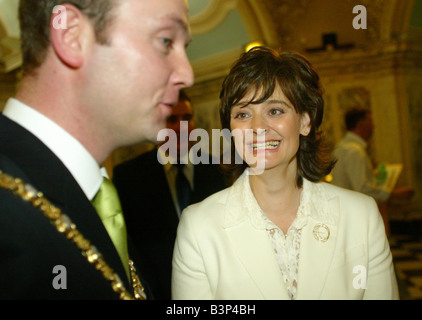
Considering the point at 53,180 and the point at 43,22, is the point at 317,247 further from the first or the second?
the point at 43,22

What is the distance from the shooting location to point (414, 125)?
816 cm

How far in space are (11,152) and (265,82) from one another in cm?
107

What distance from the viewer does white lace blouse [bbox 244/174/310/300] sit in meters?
1.60

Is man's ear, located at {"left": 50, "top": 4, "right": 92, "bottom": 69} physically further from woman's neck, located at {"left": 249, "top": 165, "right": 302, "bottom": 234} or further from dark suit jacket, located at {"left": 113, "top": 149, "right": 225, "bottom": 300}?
dark suit jacket, located at {"left": 113, "top": 149, "right": 225, "bottom": 300}

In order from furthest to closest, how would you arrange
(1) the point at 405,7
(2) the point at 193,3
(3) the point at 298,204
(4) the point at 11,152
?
(1) the point at 405,7
(2) the point at 193,3
(3) the point at 298,204
(4) the point at 11,152

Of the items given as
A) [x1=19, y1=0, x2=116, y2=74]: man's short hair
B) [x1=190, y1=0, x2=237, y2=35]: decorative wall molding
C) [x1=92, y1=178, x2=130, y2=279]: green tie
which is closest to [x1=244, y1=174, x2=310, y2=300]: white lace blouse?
[x1=92, y1=178, x2=130, y2=279]: green tie

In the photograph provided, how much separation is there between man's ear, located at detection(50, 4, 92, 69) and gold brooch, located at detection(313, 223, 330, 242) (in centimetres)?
116

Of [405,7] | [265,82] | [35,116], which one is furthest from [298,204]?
[405,7]

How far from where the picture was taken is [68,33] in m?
0.88

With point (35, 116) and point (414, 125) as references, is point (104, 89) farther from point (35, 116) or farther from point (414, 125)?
point (414, 125)

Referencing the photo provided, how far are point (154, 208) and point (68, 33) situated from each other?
1368 mm

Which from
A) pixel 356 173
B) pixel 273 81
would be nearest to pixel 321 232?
pixel 273 81

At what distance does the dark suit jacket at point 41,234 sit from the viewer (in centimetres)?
72
